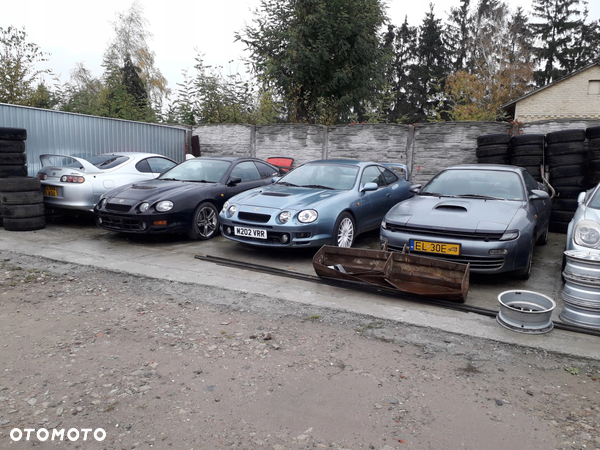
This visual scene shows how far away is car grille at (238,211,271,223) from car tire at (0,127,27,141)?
4.95 m

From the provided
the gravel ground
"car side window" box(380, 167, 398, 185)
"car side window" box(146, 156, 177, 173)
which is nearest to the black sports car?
"car side window" box(146, 156, 177, 173)

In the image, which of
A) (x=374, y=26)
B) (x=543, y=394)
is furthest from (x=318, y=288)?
(x=374, y=26)

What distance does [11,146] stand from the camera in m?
8.45

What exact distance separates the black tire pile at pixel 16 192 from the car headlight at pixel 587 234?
8.53m

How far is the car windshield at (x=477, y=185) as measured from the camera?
6.29 meters

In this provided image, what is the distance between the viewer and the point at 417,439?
98.8 inches

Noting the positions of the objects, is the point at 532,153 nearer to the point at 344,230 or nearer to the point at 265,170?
the point at 344,230

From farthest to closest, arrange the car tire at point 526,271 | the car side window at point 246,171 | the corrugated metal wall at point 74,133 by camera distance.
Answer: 1. the corrugated metal wall at point 74,133
2. the car side window at point 246,171
3. the car tire at point 526,271

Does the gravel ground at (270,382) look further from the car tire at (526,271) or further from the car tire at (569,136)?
the car tire at (569,136)

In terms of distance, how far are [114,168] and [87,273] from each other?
3833 millimetres

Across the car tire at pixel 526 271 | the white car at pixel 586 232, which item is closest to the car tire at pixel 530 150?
the car tire at pixel 526 271

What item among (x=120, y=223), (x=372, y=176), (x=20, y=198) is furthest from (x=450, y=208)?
(x=20, y=198)

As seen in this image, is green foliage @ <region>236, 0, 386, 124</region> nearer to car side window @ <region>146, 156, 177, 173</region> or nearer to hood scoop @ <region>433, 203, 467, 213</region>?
car side window @ <region>146, 156, 177, 173</region>

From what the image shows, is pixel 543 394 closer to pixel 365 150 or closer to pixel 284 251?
pixel 284 251
